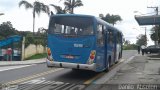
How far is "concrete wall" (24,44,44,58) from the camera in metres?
40.4

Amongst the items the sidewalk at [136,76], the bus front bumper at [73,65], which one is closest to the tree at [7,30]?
the sidewalk at [136,76]

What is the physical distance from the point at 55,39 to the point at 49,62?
1.13 metres

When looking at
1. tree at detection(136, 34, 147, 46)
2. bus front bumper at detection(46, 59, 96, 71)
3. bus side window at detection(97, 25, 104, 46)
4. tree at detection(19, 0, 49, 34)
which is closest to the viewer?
bus front bumper at detection(46, 59, 96, 71)

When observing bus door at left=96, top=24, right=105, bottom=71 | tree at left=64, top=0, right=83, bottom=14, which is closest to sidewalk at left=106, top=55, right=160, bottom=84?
bus door at left=96, top=24, right=105, bottom=71

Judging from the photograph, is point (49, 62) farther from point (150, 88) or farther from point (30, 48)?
point (30, 48)

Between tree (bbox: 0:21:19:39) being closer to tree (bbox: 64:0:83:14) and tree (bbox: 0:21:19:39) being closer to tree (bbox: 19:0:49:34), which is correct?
tree (bbox: 64:0:83:14)

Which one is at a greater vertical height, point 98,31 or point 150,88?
point 98,31

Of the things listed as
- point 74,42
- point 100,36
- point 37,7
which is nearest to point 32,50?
point 37,7

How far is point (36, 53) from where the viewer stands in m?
43.9

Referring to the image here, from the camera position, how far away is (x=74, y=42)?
18188 mm

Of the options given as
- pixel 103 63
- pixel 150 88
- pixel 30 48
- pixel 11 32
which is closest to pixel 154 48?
pixel 11 32

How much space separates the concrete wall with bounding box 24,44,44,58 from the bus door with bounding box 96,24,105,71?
20.6 meters

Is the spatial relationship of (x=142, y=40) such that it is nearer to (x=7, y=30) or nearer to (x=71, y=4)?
(x=7, y=30)

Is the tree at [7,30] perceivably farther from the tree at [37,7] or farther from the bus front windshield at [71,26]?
the bus front windshield at [71,26]
